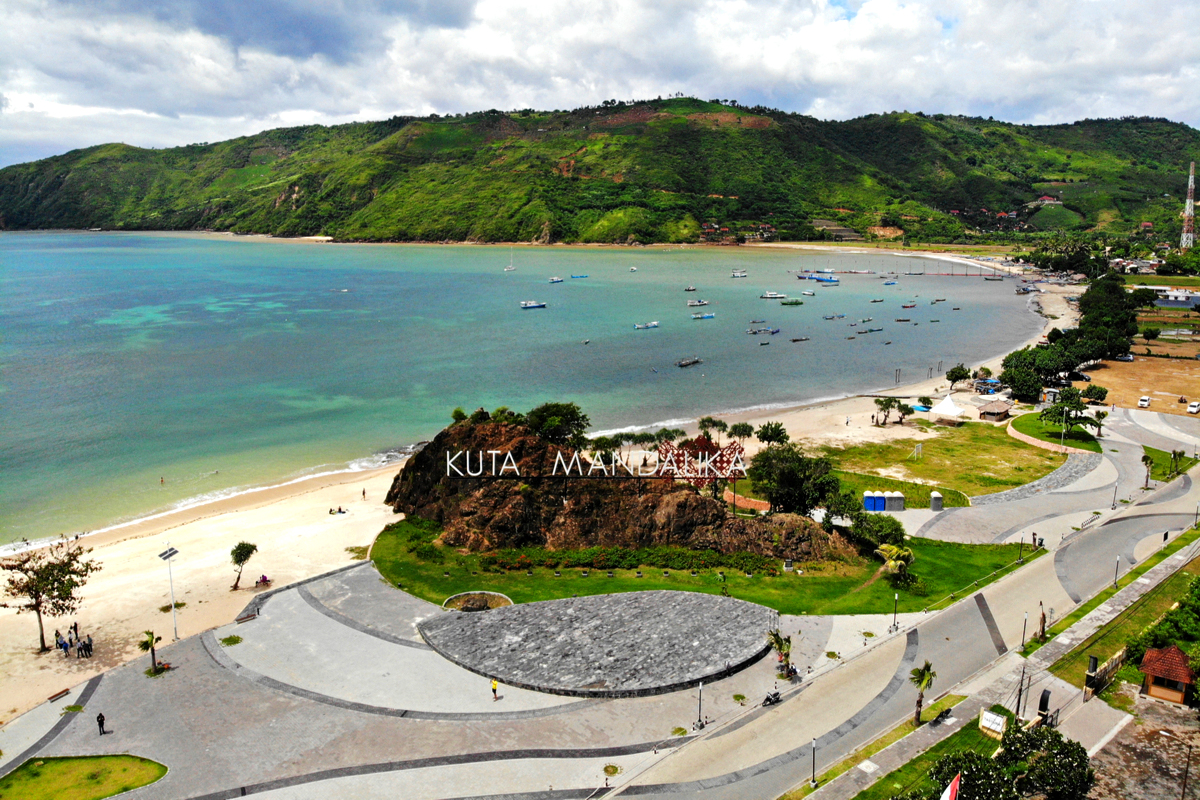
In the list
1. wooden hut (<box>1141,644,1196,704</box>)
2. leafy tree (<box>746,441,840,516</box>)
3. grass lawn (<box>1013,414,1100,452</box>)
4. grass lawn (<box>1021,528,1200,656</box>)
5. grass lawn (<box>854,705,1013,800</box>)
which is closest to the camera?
grass lawn (<box>854,705,1013,800</box>)

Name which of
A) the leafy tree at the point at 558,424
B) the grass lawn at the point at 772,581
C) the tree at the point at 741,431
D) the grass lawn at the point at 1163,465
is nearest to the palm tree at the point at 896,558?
the grass lawn at the point at 772,581

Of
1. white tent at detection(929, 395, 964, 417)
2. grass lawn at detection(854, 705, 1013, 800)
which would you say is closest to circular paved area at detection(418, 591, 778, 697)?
grass lawn at detection(854, 705, 1013, 800)

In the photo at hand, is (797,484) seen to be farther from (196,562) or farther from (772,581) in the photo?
(196,562)

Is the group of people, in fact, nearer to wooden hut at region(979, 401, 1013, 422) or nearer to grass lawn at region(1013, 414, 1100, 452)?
grass lawn at region(1013, 414, 1100, 452)

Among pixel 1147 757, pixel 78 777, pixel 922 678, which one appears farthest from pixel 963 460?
pixel 78 777

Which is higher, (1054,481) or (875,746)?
(1054,481)

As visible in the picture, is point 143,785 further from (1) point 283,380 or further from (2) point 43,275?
(2) point 43,275
